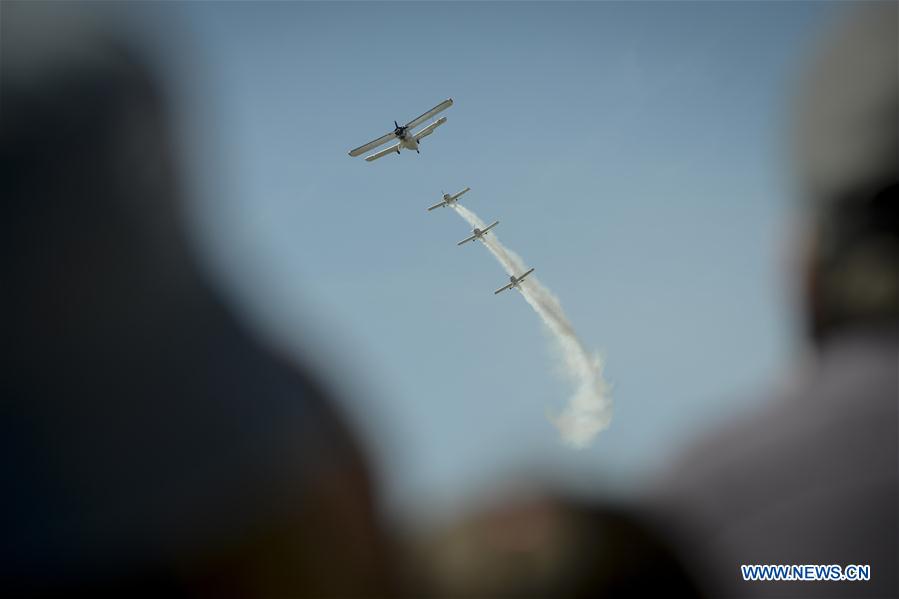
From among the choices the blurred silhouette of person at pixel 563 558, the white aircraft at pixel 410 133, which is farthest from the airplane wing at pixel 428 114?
the blurred silhouette of person at pixel 563 558

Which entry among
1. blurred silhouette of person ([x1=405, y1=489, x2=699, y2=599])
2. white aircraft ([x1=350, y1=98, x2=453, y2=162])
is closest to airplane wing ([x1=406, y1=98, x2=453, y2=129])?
white aircraft ([x1=350, y1=98, x2=453, y2=162])

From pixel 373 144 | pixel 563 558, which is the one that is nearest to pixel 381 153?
pixel 373 144

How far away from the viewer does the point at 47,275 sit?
1138 cm

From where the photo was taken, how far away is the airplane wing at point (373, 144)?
1330 inches

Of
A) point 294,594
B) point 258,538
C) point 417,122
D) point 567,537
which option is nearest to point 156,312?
point 258,538

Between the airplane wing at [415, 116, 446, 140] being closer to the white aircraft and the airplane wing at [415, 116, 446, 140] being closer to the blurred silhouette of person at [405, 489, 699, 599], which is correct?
the white aircraft

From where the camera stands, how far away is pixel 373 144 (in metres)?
34.2

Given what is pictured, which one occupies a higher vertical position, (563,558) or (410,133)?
(410,133)

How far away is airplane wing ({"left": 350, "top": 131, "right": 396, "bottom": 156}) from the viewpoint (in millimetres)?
33787

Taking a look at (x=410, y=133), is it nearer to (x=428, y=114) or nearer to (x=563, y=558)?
(x=428, y=114)

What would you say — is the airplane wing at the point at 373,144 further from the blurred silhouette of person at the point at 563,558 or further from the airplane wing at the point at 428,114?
the blurred silhouette of person at the point at 563,558

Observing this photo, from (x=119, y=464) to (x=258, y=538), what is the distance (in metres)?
2.78

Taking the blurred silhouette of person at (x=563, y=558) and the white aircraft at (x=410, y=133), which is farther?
the white aircraft at (x=410, y=133)

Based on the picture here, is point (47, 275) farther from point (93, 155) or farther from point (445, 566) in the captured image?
point (445, 566)
